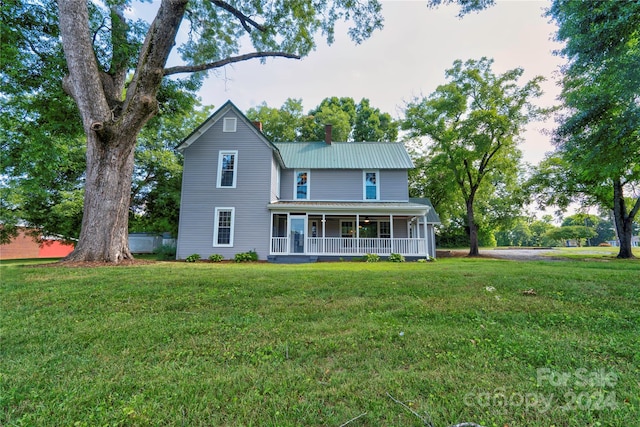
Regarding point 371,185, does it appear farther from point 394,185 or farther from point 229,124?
point 229,124

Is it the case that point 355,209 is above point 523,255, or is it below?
above

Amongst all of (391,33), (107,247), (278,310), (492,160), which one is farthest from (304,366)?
(492,160)

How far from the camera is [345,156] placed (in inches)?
645

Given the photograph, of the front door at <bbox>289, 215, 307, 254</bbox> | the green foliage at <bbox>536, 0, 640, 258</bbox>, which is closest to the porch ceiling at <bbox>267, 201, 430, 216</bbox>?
the front door at <bbox>289, 215, 307, 254</bbox>

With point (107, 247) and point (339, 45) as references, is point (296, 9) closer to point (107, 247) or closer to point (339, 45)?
point (339, 45)

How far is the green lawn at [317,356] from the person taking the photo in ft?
5.93

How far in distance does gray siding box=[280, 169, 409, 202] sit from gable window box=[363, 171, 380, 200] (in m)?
0.24

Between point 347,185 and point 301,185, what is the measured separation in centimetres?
265

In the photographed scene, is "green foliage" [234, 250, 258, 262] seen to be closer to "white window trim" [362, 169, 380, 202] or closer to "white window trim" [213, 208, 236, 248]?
"white window trim" [213, 208, 236, 248]

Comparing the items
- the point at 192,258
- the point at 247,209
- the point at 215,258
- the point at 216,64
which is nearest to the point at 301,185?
the point at 247,209

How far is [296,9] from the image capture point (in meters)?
11.0

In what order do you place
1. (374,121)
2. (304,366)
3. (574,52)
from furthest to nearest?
1. (374,121)
2. (574,52)
3. (304,366)

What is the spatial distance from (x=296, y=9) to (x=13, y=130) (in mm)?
12416

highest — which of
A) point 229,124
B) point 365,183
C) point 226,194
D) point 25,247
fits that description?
point 229,124
